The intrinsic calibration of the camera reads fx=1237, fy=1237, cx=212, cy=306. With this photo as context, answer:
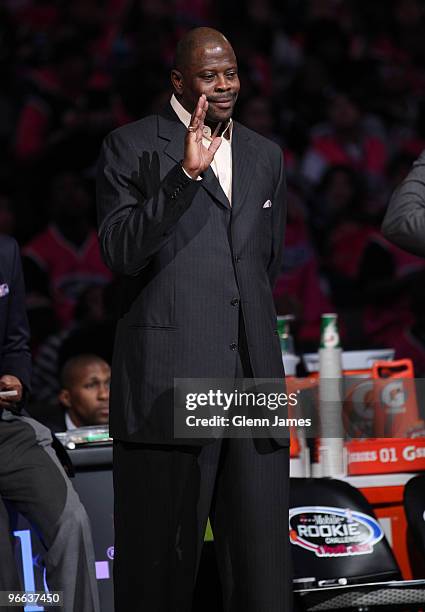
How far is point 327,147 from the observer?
7.91 meters

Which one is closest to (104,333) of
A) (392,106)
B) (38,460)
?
(38,460)

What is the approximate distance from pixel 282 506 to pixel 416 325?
2360 millimetres

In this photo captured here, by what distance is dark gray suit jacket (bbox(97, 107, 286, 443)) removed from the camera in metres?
2.91

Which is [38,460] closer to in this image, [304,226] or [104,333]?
[104,333]

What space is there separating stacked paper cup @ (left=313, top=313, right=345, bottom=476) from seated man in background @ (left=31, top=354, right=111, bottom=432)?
1034mm

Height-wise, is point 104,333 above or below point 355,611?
above

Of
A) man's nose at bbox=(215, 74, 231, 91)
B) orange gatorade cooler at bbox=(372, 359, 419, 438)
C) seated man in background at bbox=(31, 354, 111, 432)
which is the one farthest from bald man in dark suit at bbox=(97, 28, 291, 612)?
seated man in background at bbox=(31, 354, 111, 432)

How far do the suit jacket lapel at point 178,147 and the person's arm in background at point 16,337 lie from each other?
0.82 m

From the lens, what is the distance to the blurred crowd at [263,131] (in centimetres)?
609

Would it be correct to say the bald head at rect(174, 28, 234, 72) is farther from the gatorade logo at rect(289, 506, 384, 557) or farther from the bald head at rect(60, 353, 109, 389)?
the bald head at rect(60, 353, 109, 389)

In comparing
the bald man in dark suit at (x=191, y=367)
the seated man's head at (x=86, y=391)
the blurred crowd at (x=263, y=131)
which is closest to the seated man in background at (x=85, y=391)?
the seated man's head at (x=86, y=391)

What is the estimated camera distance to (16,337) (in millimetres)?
3639

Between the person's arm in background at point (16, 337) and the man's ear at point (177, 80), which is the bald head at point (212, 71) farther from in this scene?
the person's arm in background at point (16, 337)
